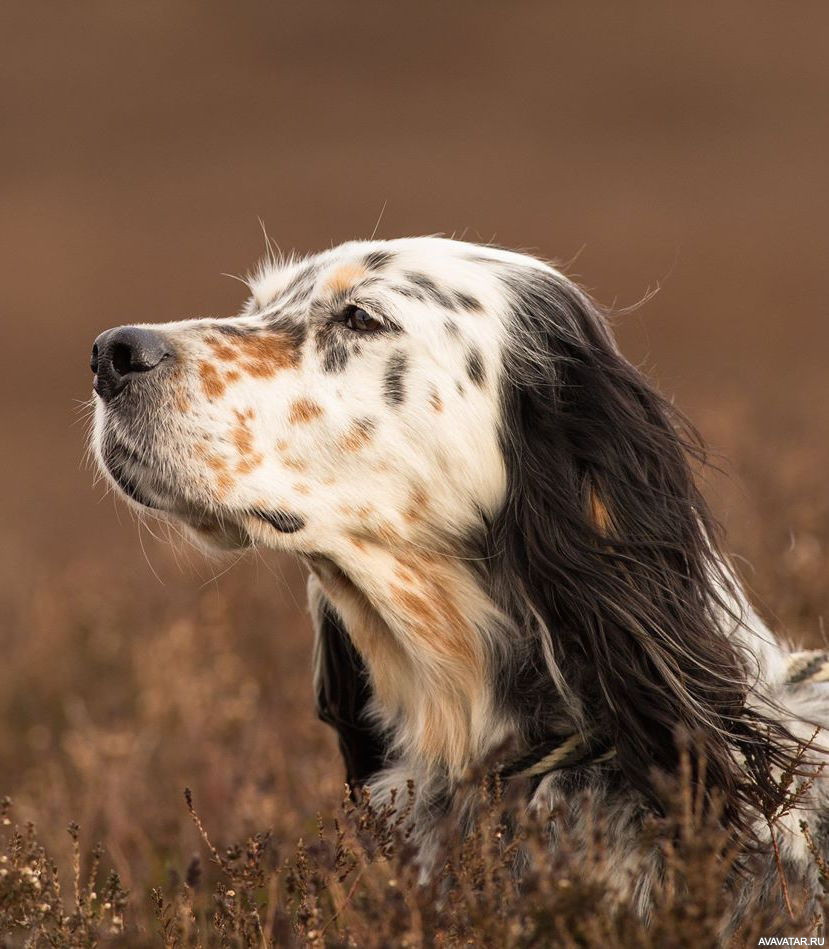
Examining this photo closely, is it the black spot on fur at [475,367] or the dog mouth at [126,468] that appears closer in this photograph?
the dog mouth at [126,468]

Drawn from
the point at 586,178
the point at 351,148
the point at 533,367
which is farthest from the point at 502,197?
the point at 533,367

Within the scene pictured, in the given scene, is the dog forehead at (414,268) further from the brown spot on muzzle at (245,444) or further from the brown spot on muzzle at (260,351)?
the brown spot on muzzle at (245,444)

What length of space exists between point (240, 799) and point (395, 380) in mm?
1682

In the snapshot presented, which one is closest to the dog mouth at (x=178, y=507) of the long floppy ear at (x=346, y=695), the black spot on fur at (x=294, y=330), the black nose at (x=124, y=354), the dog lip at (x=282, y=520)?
the dog lip at (x=282, y=520)

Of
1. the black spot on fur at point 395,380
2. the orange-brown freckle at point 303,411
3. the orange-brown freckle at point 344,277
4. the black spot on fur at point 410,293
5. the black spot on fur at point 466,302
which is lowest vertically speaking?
the orange-brown freckle at point 303,411

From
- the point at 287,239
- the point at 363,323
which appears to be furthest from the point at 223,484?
the point at 287,239

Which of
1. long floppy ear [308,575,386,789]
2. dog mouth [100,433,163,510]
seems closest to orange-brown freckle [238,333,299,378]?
dog mouth [100,433,163,510]

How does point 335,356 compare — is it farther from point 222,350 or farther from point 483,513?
point 483,513

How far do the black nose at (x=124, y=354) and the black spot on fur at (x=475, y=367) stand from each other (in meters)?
0.65

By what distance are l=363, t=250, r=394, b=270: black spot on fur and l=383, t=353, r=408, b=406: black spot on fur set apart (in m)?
0.25

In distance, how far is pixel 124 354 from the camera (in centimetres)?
289

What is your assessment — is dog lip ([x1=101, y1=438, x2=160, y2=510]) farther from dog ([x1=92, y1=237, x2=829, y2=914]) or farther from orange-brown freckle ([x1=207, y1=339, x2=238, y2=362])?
orange-brown freckle ([x1=207, y1=339, x2=238, y2=362])

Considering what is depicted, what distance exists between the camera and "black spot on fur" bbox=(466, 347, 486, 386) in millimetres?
3000

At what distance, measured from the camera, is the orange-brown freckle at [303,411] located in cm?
287
